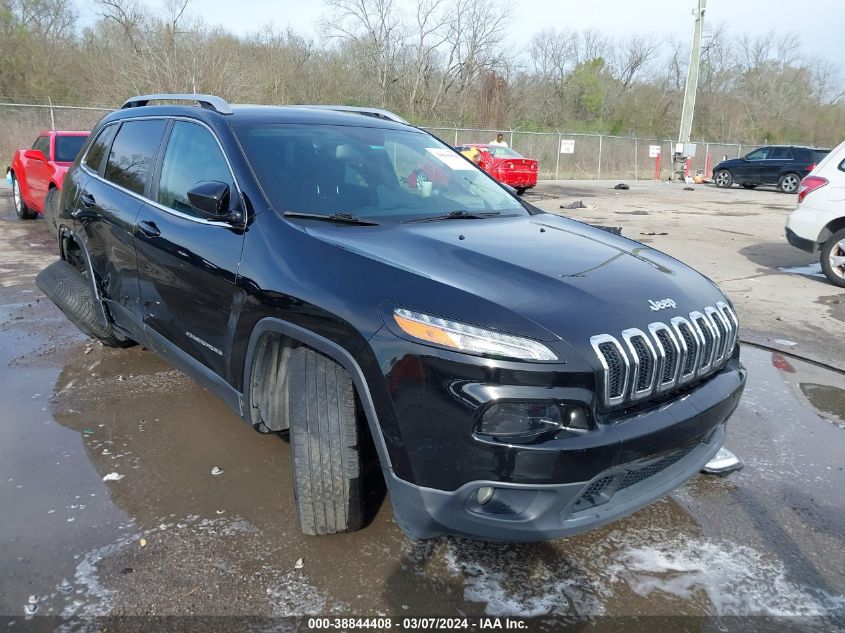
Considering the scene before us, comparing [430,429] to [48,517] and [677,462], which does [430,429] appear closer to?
[677,462]

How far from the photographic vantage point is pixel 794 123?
1855 inches

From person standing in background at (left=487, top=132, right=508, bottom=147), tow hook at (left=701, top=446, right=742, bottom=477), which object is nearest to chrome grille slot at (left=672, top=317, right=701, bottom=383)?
tow hook at (left=701, top=446, right=742, bottom=477)

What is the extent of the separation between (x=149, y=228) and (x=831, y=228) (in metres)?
7.68

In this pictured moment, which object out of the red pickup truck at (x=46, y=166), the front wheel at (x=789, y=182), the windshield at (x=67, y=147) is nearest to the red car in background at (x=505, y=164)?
the windshield at (x=67, y=147)

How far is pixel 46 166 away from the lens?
9344mm

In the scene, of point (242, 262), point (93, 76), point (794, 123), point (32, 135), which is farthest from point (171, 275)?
point (794, 123)

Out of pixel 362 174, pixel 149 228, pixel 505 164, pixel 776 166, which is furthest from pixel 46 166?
pixel 776 166

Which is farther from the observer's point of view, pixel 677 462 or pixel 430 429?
pixel 677 462

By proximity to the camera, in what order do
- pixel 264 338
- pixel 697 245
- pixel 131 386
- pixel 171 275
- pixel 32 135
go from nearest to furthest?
pixel 264 338 < pixel 171 275 < pixel 131 386 < pixel 697 245 < pixel 32 135

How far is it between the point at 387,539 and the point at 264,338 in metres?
1.00

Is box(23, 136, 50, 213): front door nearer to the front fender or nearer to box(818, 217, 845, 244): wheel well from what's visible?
the front fender

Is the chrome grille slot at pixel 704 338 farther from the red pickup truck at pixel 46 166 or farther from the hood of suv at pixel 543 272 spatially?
the red pickup truck at pixel 46 166

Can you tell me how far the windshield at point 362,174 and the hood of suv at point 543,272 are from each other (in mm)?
268

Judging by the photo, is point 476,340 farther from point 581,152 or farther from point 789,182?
point 581,152
